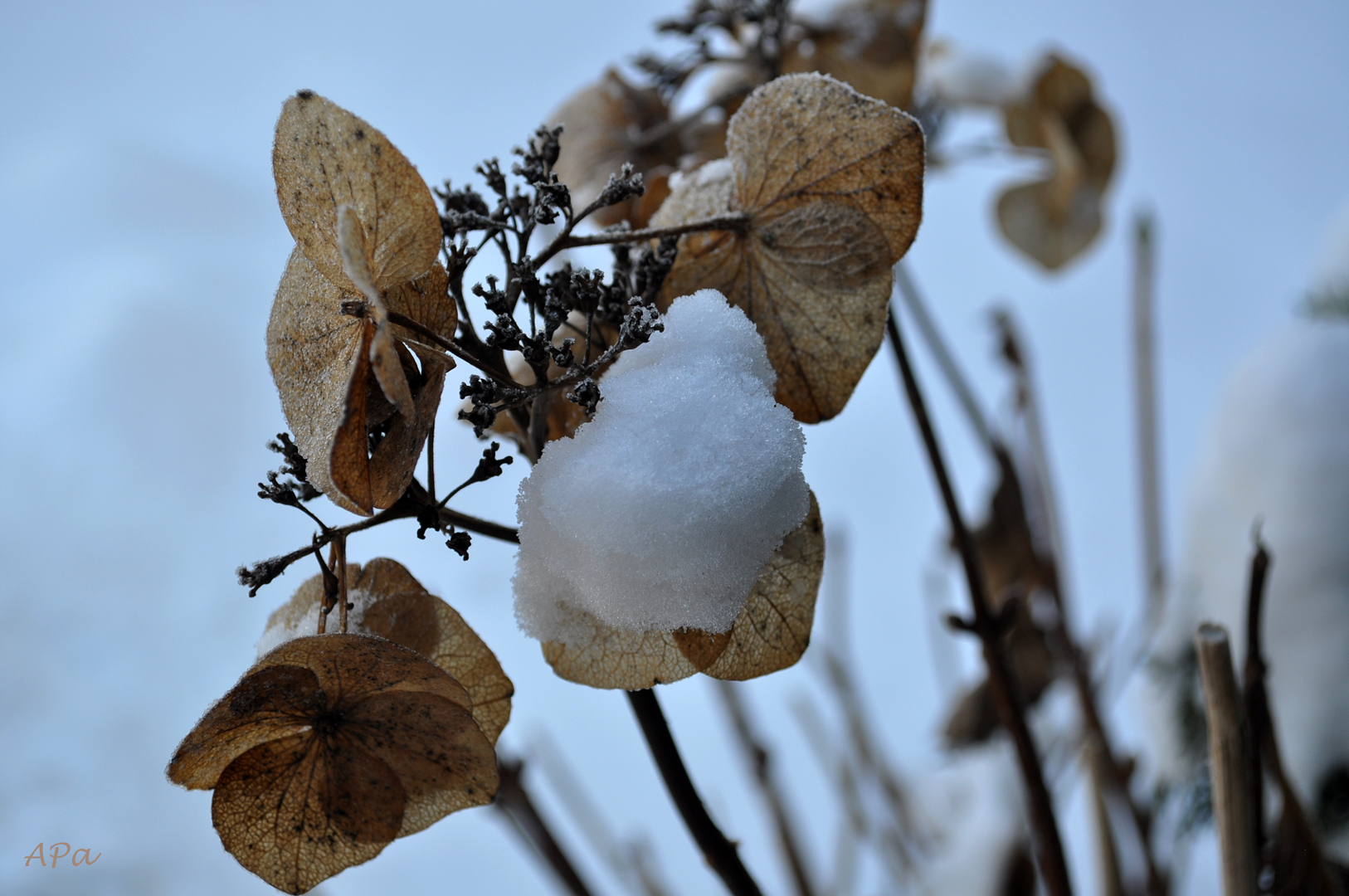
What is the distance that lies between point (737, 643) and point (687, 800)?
1.6 inches

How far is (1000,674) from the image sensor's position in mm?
327

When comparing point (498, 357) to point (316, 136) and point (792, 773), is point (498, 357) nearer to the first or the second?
point (316, 136)

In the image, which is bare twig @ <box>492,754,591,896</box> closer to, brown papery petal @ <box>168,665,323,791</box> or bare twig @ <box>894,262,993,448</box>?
brown papery petal @ <box>168,665,323,791</box>

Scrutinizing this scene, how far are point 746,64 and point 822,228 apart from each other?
0.15m

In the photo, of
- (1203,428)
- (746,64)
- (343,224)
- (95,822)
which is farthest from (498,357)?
(1203,428)

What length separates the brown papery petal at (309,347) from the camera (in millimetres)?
170

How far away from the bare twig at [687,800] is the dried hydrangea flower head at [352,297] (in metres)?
0.08

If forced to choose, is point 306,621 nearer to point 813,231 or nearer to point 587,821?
point 813,231

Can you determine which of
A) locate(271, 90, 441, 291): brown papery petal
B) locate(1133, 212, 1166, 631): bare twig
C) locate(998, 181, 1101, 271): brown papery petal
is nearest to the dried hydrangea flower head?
locate(271, 90, 441, 291): brown papery petal

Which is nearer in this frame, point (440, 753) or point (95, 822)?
point (440, 753)

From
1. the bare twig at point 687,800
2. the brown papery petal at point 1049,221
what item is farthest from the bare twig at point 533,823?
the brown papery petal at point 1049,221

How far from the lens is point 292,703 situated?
0.56ft

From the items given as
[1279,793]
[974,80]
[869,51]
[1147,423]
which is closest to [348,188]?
[869,51]

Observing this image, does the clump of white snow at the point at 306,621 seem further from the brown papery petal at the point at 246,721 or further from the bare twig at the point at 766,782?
the bare twig at the point at 766,782
